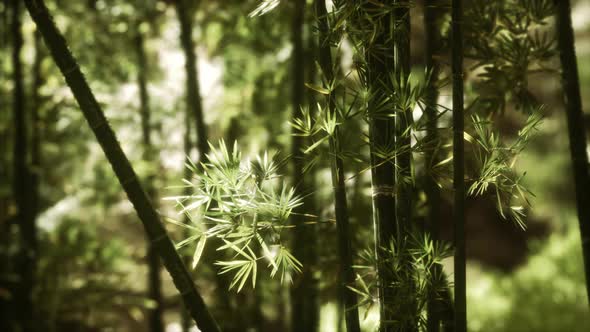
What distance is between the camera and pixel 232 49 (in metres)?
3.01

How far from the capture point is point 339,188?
1.06m

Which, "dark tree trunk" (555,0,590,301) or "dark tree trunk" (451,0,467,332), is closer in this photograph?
"dark tree trunk" (451,0,467,332)

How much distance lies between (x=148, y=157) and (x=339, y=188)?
2283 mm

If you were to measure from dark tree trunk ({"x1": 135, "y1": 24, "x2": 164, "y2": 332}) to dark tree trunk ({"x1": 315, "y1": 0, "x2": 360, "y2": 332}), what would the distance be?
213 centimetres

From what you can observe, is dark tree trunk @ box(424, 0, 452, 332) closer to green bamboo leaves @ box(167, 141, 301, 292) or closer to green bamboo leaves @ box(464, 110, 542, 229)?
green bamboo leaves @ box(464, 110, 542, 229)

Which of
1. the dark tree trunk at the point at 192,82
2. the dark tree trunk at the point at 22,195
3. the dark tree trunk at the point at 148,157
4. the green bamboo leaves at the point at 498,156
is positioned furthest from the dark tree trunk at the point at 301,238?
the dark tree trunk at the point at 22,195

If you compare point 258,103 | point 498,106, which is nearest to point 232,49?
point 258,103

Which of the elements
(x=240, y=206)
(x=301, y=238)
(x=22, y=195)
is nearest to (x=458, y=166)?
(x=240, y=206)

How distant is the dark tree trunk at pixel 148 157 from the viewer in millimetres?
3020

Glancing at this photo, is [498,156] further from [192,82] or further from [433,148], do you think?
[192,82]

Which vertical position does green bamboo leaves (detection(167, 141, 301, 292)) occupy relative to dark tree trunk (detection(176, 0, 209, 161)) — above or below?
below

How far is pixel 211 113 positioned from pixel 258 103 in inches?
11.8

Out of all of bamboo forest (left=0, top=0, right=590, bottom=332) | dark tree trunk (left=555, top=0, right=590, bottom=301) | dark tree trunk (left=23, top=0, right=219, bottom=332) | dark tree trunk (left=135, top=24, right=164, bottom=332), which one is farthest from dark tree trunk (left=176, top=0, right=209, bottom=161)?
dark tree trunk (left=555, top=0, right=590, bottom=301)

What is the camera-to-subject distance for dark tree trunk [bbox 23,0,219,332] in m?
1.11
